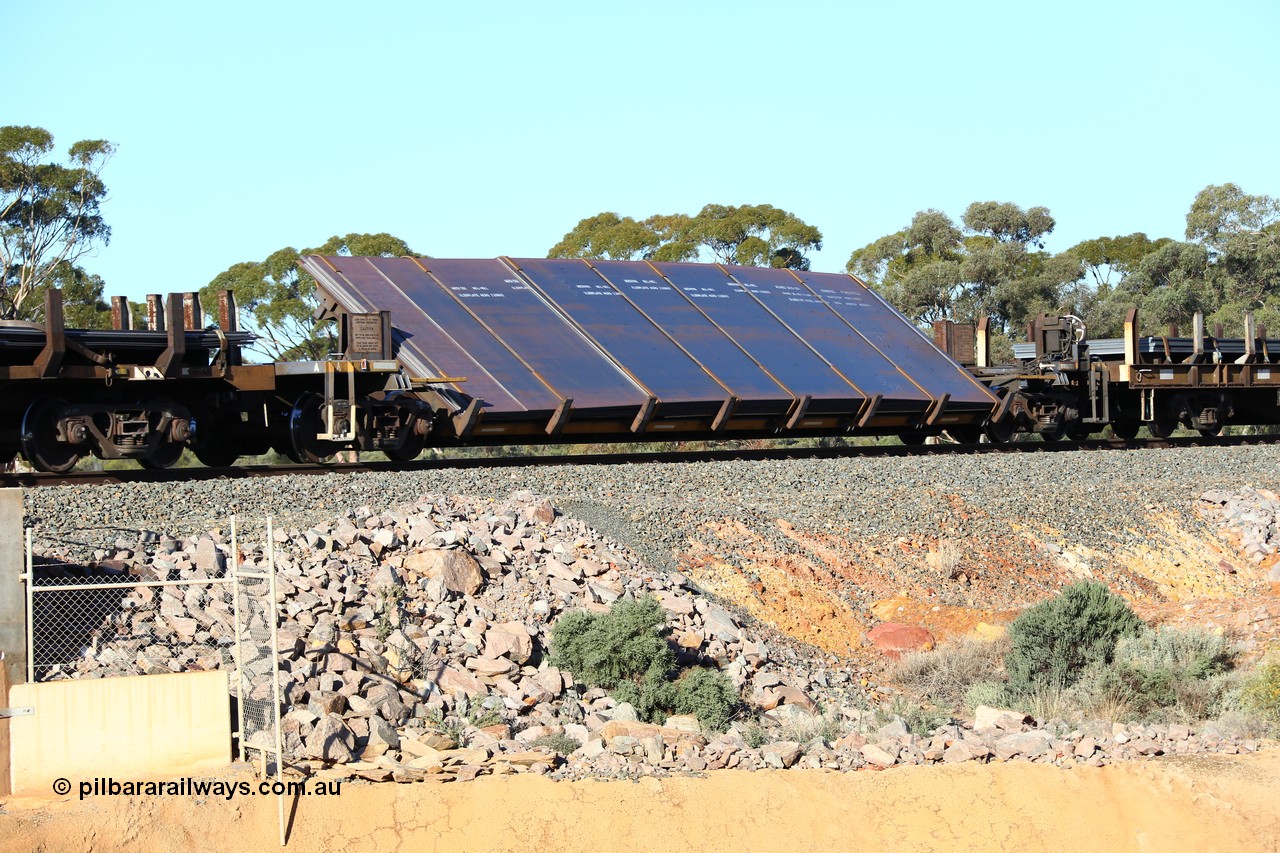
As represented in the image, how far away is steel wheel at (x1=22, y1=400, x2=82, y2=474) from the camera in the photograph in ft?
45.4

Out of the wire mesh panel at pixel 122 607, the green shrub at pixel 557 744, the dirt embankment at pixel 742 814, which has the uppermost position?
the wire mesh panel at pixel 122 607

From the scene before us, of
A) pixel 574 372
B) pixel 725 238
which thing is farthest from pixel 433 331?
pixel 725 238

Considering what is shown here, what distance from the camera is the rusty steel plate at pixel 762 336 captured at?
66.3ft

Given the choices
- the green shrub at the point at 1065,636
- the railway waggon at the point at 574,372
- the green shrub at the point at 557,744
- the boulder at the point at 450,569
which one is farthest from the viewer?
the railway waggon at the point at 574,372

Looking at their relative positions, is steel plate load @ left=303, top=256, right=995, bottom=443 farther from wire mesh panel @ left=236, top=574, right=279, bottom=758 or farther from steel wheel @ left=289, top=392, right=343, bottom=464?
wire mesh panel @ left=236, top=574, right=279, bottom=758

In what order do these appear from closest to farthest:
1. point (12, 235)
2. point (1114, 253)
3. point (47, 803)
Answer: point (47, 803)
point (12, 235)
point (1114, 253)

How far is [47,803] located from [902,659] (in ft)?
21.1

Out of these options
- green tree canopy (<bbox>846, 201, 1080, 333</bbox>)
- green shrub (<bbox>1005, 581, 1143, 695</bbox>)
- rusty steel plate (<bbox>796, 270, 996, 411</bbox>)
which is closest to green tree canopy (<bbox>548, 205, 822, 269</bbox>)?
green tree canopy (<bbox>846, 201, 1080, 333</bbox>)

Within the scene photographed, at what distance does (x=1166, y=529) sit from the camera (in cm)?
1498

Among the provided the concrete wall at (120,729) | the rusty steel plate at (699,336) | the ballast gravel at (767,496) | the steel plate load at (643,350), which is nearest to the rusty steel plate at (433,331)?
the steel plate load at (643,350)

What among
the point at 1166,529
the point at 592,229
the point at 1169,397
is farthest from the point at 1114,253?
the point at 1166,529

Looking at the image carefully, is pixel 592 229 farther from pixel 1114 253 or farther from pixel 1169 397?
pixel 1169 397

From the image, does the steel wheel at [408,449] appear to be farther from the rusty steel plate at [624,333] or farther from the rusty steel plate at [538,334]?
the rusty steel plate at [624,333]

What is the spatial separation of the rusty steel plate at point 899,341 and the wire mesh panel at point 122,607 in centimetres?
1434
